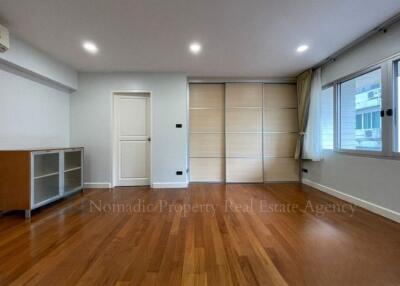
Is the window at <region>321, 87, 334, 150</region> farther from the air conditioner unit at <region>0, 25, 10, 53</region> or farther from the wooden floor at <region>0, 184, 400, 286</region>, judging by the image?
the air conditioner unit at <region>0, 25, 10, 53</region>

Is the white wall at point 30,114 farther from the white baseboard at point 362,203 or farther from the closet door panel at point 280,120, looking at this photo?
the white baseboard at point 362,203

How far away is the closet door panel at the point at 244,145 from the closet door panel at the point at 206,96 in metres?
0.77

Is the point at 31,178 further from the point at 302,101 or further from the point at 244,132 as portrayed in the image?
the point at 302,101

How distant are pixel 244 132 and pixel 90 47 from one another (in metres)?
3.29

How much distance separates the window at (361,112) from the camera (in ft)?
9.52

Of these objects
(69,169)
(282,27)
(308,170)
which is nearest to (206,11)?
(282,27)

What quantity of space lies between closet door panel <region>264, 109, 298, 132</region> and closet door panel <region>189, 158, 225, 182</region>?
4.34 feet

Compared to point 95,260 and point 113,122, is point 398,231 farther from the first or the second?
point 113,122

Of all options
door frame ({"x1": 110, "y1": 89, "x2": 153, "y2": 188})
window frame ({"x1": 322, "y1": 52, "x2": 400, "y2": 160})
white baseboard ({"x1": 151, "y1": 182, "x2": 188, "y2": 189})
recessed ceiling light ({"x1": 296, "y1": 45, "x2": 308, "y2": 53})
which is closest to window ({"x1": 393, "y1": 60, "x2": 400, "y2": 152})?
window frame ({"x1": 322, "y1": 52, "x2": 400, "y2": 160})

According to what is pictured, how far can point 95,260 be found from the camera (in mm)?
1740

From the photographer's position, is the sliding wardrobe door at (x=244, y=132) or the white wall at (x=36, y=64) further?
the sliding wardrobe door at (x=244, y=132)

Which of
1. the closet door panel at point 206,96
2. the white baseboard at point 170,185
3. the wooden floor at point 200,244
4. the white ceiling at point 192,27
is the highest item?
the white ceiling at point 192,27

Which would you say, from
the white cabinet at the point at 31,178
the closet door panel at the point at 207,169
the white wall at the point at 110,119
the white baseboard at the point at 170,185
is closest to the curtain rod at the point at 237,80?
the white wall at the point at 110,119

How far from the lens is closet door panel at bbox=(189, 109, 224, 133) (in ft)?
15.6
